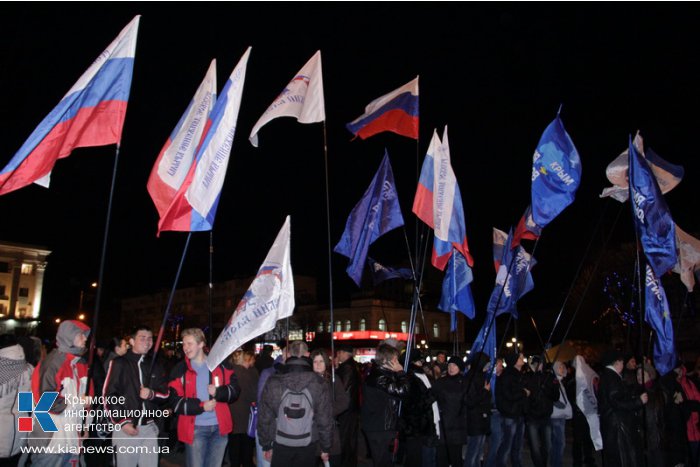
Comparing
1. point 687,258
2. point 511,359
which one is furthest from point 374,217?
point 687,258

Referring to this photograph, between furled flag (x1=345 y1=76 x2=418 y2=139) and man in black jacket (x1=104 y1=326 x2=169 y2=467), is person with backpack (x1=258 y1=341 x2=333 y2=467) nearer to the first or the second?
man in black jacket (x1=104 y1=326 x2=169 y2=467)

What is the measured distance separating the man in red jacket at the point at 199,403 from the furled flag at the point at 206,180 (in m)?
1.38

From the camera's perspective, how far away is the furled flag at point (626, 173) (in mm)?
10703

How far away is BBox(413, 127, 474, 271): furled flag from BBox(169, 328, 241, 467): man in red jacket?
18.0 ft

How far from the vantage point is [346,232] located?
37.7ft

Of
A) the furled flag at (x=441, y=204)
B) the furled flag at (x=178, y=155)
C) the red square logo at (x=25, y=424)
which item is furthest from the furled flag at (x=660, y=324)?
the red square logo at (x=25, y=424)

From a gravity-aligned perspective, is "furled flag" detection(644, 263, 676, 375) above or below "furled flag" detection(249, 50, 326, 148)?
below

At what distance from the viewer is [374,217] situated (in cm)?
1109

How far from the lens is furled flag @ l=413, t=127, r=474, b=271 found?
10703 millimetres

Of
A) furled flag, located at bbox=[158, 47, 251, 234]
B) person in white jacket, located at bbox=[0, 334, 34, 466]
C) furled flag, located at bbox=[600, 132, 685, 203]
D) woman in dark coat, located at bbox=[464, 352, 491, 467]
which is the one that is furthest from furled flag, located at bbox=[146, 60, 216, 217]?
furled flag, located at bbox=[600, 132, 685, 203]

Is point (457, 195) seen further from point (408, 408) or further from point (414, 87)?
point (408, 408)

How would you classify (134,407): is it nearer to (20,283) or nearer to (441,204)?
(441,204)

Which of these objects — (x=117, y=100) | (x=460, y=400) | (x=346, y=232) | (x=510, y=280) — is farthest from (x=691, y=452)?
(x=117, y=100)

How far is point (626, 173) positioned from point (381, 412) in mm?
6890
